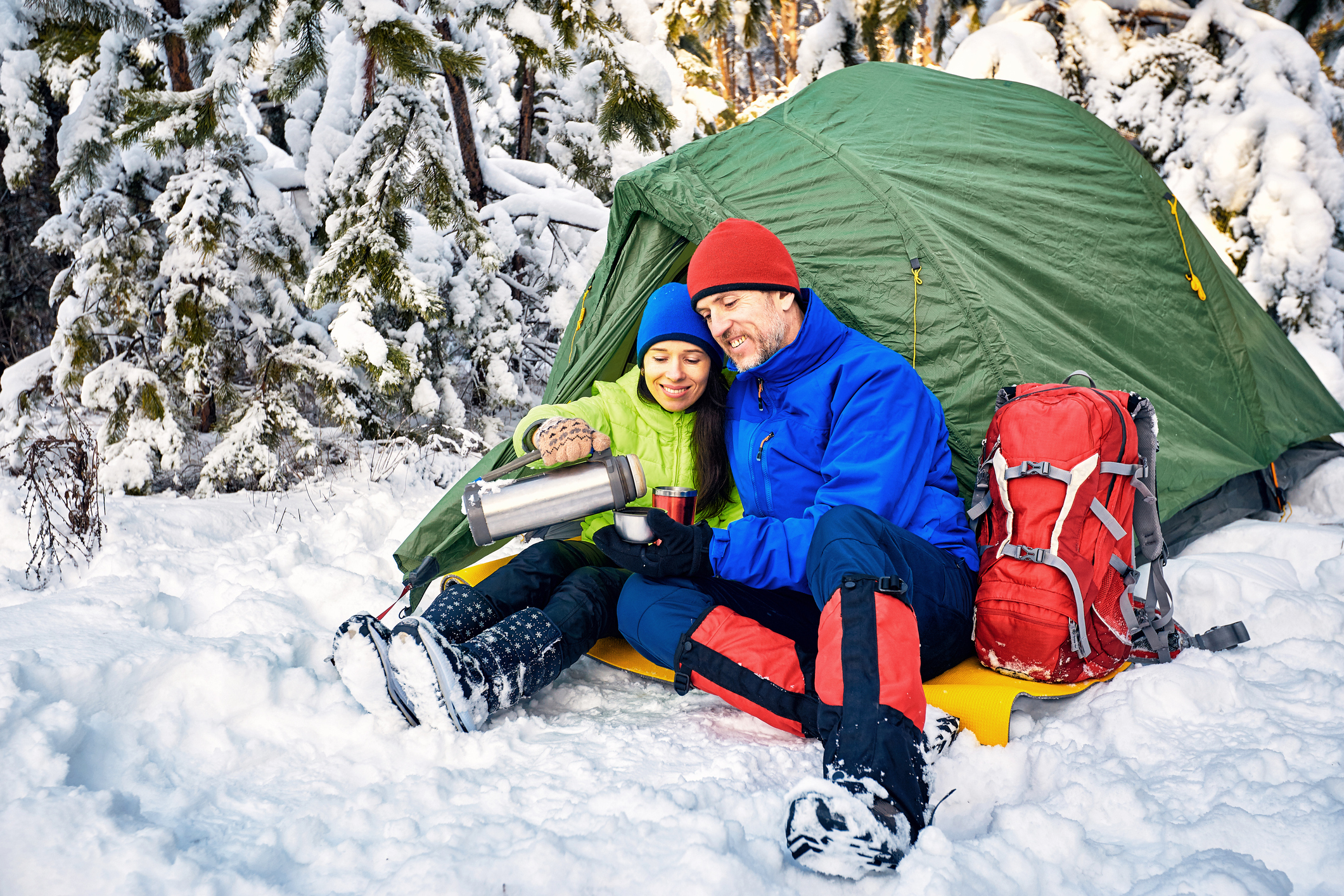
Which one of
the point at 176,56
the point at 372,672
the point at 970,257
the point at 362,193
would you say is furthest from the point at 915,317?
the point at 176,56

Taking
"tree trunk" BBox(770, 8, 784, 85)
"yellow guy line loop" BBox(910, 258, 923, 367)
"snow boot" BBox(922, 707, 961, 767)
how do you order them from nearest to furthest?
"snow boot" BBox(922, 707, 961, 767) → "yellow guy line loop" BBox(910, 258, 923, 367) → "tree trunk" BBox(770, 8, 784, 85)

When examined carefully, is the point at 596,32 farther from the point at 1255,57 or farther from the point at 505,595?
the point at 1255,57

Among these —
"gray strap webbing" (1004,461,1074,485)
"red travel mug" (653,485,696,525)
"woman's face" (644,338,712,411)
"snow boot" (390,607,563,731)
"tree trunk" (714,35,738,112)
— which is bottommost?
"snow boot" (390,607,563,731)

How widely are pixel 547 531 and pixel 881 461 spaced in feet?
4.05

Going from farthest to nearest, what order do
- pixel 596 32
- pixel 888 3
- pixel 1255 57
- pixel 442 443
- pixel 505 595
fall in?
pixel 888 3 < pixel 1255 57 < pixel 442 443 < pixel 596 32 < pixel 505 595

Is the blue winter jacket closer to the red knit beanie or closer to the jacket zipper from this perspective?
the jacket zipper

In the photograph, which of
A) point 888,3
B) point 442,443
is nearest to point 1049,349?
point 442,443

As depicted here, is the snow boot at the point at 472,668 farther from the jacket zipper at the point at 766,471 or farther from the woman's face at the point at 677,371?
the woman's face at the point at 677,371

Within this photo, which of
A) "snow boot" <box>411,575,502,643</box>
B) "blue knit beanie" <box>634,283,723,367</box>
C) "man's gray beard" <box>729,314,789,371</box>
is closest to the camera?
"snow boot" <box>411,575,502,643</box>

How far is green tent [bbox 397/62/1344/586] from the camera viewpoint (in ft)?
8.88

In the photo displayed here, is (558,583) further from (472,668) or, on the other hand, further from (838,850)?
(838,850)

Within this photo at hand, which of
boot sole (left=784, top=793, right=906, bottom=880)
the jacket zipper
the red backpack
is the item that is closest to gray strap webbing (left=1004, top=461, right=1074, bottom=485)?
the red backpack

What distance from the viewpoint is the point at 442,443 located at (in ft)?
15.5

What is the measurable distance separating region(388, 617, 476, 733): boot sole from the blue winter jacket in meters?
0.70
